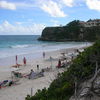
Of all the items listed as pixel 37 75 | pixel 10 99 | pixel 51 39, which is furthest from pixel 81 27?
pixel 10 99

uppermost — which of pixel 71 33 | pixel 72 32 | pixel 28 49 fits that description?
pixel 72 32

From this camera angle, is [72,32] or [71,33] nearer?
[72,32]

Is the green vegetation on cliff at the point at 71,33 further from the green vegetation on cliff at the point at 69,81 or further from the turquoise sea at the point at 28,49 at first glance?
the green vegetation on cliff at the point at 69,81

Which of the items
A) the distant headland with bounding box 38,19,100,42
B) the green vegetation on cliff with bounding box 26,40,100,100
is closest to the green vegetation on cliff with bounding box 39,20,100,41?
the distant headland with bounding box 38,19,100,42

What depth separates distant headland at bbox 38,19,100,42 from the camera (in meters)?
75.6

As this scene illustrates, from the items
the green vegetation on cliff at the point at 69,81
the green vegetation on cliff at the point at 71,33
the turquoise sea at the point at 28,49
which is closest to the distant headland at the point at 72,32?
the green vegetation on cliff at the point at 71,33

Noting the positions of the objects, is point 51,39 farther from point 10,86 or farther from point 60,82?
point 60,82

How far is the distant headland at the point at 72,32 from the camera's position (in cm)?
7562

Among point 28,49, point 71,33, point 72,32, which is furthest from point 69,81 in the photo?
point 71,33

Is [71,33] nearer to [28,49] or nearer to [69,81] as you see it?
[28,49]

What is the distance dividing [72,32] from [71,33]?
2.32 ft

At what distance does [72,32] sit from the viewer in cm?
8194

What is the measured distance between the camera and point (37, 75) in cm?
1588

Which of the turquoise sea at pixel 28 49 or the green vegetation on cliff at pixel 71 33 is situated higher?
the green vegetation on cliff at pixel 71 33
